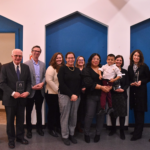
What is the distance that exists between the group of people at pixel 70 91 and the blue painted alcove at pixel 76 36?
0.66 meters

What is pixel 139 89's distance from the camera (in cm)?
296

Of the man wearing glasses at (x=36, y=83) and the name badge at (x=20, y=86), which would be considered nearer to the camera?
the name badge at (x=20, y=86)

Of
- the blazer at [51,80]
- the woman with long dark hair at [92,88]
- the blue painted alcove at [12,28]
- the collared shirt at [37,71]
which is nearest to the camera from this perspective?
the woman with long dark hair at [92,88]

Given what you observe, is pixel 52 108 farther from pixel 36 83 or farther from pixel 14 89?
Result: pixel 14 89

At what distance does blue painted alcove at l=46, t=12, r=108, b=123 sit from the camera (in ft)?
12.0

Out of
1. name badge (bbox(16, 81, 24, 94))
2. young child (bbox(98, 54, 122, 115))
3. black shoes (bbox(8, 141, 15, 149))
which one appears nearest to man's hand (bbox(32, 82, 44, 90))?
name badge (bbox(16, 81, 24, 94))

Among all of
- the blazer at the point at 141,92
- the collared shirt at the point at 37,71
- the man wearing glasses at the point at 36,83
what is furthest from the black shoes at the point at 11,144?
the blazer at the point at 141,92

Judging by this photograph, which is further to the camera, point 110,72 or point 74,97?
point 110,72

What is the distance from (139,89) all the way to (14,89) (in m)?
2.39

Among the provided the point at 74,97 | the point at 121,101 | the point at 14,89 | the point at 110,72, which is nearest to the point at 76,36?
the point at 110,72

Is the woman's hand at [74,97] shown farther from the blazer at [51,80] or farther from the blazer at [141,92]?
the blazer at [141,92]

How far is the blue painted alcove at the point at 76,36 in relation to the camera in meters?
3.64

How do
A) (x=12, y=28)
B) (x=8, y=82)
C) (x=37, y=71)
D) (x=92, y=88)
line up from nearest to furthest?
(x=8, y=82) < (x=92, y=88) < (x=37, y=71) < (x=12, y=28)

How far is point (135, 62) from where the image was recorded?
120 inches
